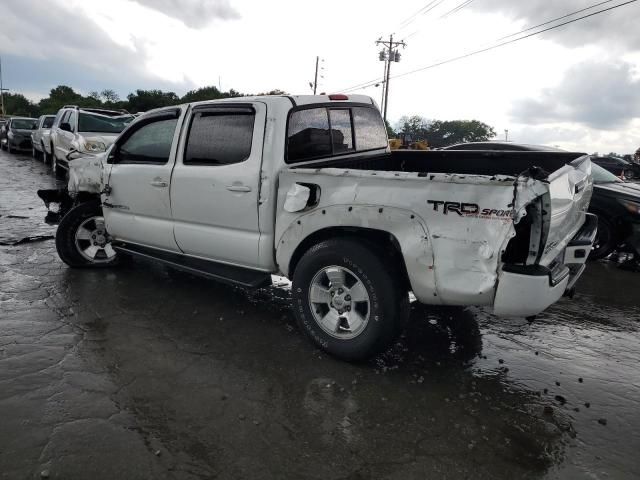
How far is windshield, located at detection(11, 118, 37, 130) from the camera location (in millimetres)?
21938

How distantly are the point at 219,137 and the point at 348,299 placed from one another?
1.85 metres

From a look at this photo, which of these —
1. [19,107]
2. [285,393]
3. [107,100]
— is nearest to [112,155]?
[285,393]

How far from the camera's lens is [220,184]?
3.92 meters

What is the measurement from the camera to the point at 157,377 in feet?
10.4

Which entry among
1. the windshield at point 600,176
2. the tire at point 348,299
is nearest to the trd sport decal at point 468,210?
the tire at point 348,299

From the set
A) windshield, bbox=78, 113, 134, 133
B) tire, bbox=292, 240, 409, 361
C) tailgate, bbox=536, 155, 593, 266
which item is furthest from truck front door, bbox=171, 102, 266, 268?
windshield, bbox=78, 113, 134, 133

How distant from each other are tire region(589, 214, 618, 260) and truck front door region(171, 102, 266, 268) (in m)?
5.74

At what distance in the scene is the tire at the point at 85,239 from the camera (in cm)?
537

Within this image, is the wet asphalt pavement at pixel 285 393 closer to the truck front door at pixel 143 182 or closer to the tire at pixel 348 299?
the tire at pixel 348 299

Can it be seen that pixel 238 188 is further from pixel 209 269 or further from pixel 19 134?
pixel 19 134

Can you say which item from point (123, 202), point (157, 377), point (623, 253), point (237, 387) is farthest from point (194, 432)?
point (623, 253)

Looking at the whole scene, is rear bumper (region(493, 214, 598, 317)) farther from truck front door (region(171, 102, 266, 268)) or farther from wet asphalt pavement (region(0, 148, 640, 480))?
truck front door (region(171, 102, 266, 268))

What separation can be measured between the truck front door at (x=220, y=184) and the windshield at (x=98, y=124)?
8227 mm

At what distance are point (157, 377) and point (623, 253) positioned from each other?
8.08m
